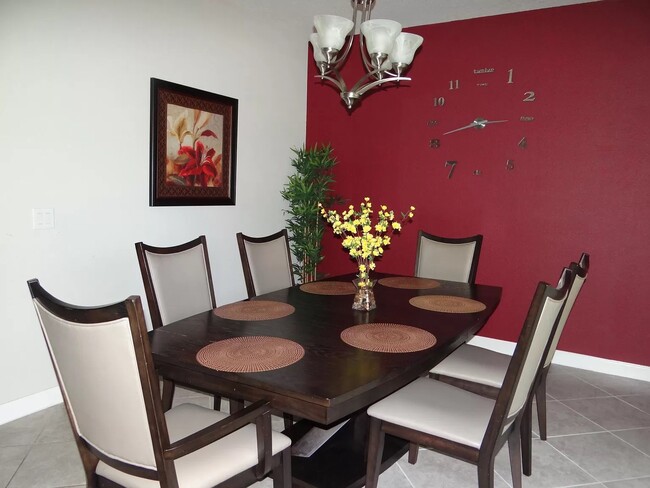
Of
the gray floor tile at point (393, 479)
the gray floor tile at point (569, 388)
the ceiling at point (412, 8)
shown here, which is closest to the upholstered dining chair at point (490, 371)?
the gray floor tile at point (393, 479)

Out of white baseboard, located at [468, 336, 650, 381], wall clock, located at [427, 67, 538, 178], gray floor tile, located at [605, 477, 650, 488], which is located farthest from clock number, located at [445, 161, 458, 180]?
gray floor tile, located at [605, 477, 650, 488]

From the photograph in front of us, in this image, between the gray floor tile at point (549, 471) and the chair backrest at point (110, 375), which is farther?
the gray floor tile at point (549, 471)

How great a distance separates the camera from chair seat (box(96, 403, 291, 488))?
4.59 feet

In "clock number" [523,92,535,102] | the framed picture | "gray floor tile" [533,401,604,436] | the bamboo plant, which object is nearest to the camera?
"gray floor tile" [533,401,604,436]

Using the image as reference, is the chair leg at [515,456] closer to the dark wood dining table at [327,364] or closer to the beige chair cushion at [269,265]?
the dark wood dining table at [327,364]

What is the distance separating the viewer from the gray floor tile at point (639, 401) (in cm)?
311

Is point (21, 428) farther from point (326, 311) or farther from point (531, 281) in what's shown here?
point (531, 281)

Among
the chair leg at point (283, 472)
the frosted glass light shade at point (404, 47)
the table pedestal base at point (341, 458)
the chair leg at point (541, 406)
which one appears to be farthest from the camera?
the chair leg at point (541, 406)

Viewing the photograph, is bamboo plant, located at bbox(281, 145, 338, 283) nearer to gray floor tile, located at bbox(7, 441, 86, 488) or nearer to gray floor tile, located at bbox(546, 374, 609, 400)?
gray floor tile, located at bbox(546, 374, 609, 400)

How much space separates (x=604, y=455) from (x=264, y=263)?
2.22 metres

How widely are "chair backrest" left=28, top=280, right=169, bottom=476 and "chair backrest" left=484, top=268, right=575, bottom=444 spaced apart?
1.11m

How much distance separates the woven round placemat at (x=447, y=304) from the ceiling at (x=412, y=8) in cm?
249

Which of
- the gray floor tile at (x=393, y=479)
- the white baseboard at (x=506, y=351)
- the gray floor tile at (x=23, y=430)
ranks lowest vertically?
the gray floor tile at (x=23, y=430)

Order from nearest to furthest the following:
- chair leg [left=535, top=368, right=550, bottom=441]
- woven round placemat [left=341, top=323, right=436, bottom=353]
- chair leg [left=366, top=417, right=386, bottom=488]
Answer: woven round placemat [left=341, top=323, right=436, bottom=353], chair leg [left=366, top=417, right=386, bottom=488], chair leg [left=535, top=368, right=550, bottom=441]
